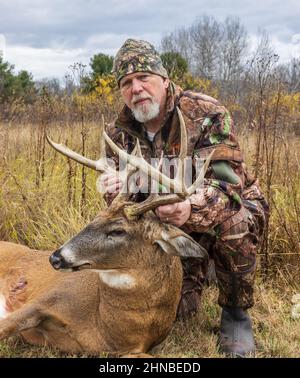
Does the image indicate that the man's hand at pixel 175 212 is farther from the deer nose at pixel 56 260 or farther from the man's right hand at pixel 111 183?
the deer nose at pixel 56 260

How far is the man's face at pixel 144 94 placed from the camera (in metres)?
4.23

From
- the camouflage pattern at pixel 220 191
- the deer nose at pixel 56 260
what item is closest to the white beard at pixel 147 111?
the camouflage pattern at pixel 220 191

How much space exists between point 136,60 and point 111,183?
102 centimetres

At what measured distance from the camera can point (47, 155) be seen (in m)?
6.97

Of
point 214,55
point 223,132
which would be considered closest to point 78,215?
point 223,132

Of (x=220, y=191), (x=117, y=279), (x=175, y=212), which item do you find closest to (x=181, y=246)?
(x=175, y=212)

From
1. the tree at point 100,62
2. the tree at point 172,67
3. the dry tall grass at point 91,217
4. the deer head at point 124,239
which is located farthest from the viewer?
the tree at point 100,62

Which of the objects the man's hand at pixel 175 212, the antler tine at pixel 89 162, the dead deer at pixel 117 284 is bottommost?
the dead deer at pixel 117 284

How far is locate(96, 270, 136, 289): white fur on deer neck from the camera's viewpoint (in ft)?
11.7

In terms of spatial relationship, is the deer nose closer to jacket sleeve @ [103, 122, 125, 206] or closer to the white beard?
jacket sleeve @ [103, 122, 125, 206]

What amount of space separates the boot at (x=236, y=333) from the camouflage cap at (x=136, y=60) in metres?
1.77

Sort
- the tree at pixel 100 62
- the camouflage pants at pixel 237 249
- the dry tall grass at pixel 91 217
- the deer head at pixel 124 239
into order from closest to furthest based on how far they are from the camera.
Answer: the deer head at pixel 124 239 < the camouflage pants at pixel 237 249 < the dry tall grass at pixel 91 217 < the tree at pixel 100 62
